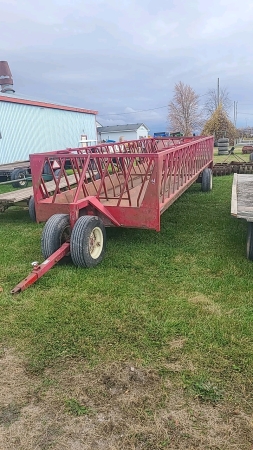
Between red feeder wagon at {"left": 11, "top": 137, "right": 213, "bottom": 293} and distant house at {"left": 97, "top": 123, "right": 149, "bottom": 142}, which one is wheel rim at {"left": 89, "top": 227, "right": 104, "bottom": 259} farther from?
distant house at {"left": 97, "top": 123, "right": 149, "bottom": 142}

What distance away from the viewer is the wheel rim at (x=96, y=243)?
4.22m

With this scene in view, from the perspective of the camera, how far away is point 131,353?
2.59 meters

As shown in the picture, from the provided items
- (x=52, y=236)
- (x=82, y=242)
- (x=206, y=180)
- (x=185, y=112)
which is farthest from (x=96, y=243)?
(x=185, y=112)

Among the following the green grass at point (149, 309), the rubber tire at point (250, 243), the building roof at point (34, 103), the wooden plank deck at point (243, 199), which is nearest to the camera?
the green grass at point (149, 309)

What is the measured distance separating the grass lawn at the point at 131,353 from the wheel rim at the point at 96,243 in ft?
0.53

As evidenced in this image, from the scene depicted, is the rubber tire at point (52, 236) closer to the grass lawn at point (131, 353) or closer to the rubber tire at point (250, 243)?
the grass lawn at point (131, 353)

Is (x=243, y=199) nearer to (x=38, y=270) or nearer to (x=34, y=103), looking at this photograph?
(x=38, y=270)

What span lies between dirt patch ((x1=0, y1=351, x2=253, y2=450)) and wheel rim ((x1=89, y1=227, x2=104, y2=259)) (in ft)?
6.23

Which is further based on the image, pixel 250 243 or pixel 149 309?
pixel 250 243

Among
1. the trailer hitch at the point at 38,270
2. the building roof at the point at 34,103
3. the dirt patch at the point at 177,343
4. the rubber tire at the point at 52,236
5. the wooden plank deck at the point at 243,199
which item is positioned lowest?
the dirt patch at the point at 177,343

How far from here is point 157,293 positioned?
3.48 metres

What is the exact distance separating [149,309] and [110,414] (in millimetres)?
1215

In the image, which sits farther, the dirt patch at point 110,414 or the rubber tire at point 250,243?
the rubber tire at point 250,243

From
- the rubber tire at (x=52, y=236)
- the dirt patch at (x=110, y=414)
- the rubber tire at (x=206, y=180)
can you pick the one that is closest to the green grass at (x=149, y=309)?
the dirt patch at (x=110, y=414)
